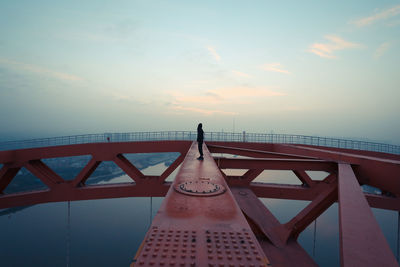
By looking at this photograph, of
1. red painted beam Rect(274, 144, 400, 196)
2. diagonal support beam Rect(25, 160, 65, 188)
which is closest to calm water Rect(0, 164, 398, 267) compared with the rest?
diagonal support beam Rect(25, 160, 65, 188)

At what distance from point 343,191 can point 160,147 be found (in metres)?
14.5

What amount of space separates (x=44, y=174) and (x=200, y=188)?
16.1 metres

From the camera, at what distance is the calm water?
186 ft

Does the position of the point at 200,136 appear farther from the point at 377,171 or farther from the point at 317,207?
the point at 377,171

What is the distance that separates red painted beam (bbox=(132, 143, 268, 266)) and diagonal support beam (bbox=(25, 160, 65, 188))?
50.7 ft

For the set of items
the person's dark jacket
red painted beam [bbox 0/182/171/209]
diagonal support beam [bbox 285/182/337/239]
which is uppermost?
the person's dark jacket

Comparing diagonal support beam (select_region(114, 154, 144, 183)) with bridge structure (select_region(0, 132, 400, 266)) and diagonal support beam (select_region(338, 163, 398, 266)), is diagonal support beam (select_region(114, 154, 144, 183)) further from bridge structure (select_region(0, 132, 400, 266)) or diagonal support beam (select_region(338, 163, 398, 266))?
diagonal support beam (select_region(338, 163, 398, 266))

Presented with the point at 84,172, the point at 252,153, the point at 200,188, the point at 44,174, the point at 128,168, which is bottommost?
the point at 44,174

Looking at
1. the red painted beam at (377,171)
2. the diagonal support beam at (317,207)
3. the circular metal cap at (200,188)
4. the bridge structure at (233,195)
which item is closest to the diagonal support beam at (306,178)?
the bridge structure at (233,195)

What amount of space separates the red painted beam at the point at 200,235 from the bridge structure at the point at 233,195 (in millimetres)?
12

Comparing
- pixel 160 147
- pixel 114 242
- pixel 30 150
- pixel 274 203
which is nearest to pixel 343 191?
pixel 160 147

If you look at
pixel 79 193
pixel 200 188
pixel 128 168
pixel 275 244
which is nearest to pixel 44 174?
pixel 79 193

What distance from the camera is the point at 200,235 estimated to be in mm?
2639

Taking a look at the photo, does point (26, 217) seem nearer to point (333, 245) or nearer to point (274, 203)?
point (274, 203)
